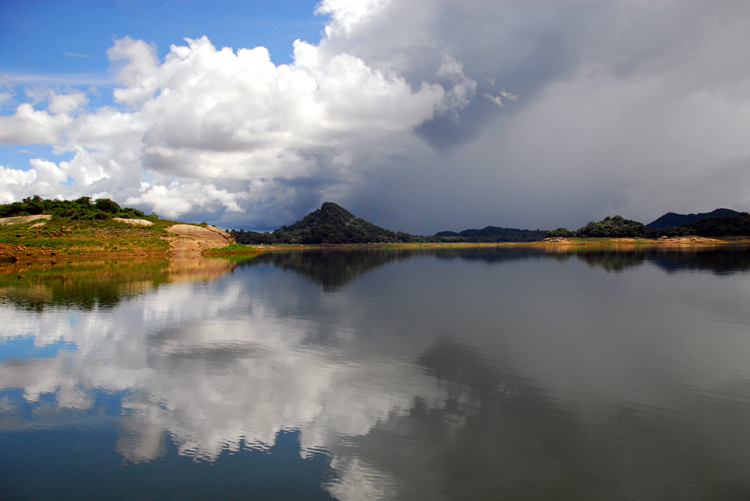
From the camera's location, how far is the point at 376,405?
10062 millimetres

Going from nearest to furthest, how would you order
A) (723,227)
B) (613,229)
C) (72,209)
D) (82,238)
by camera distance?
(82,238) → (72,209) → (723,227) → (613,229)

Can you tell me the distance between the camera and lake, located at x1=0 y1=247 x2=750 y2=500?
7219 mm

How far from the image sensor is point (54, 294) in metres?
27.2

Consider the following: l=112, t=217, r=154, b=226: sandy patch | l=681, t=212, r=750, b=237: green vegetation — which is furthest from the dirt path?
l=681, t=212, r=750, b=237: green vegetation

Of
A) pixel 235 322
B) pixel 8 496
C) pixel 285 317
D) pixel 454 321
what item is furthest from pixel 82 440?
pixel 454 321

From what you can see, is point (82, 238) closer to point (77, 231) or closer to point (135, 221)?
point (77, 231)

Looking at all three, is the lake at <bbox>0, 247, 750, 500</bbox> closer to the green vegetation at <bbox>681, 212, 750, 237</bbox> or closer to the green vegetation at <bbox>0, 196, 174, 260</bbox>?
the green vegetation at <bbox>0, 196, 174, 260</bbox>

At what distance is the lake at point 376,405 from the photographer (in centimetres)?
722

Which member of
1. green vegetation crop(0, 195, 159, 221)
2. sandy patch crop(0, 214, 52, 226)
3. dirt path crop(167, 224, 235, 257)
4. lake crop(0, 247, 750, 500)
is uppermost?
green vegetation crop(0, 195, 159, 221)

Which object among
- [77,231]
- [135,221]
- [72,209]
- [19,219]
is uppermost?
[72,209]

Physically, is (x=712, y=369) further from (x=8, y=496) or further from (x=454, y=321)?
(x=8, y=496)

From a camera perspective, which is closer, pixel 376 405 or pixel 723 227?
pixel 376 405

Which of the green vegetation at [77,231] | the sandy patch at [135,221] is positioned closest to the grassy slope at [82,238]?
the green vegetation at [77,231]

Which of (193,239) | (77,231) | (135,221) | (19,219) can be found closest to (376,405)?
(77,231)
